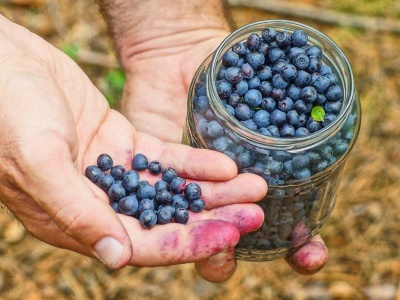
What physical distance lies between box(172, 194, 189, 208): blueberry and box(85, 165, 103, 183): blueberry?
21cm

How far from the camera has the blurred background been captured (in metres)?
2.86

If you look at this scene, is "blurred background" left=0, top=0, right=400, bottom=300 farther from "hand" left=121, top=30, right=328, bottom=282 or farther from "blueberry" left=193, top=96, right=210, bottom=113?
"blueberry" left=193, top=96, right=210, bottom=113

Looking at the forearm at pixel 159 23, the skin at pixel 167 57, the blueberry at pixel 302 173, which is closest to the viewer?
the blueberry at pixel 302 173

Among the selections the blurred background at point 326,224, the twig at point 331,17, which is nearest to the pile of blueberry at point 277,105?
the blurred background at point 326,224

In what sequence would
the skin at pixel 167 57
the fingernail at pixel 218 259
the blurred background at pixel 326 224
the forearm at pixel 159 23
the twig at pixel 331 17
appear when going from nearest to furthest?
the fingernail at pixel 218 259 → the skin at pixel 167 57 → the forearm at pixel 159 23 → the blurred background at pixel 326 224 → the twig at pixel 331 17

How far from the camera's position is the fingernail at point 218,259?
198cm

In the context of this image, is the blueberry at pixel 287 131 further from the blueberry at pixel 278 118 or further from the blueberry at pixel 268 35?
the blueberry at pixel 268 35

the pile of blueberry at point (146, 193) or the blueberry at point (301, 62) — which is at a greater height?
the blueberry at point (301, 62)

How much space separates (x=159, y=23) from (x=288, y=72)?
0.99 meters

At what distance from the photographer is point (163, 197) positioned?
171 cm

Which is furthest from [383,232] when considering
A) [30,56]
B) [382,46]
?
[30,56]

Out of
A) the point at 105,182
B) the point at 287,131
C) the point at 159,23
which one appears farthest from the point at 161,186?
the point at 159,23

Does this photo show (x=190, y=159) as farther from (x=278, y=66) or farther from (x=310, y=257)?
(x=310, y=257)

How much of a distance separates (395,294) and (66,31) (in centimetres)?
219
